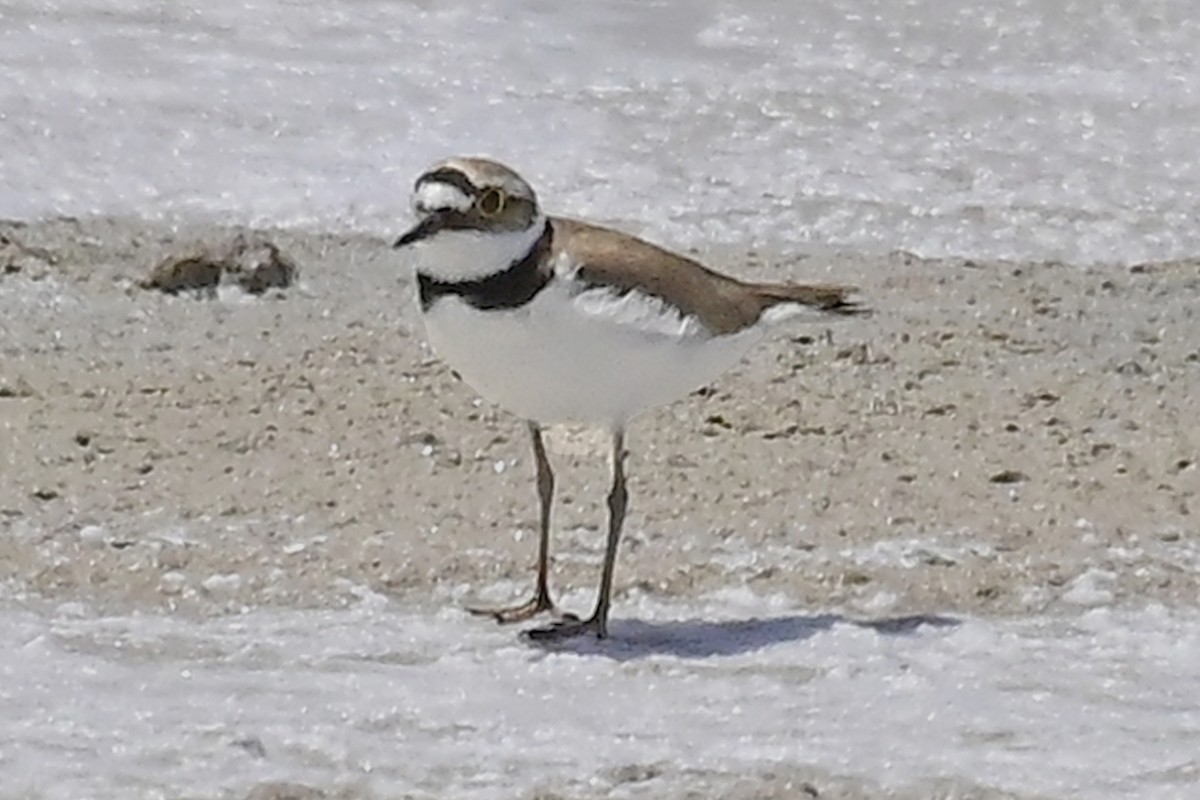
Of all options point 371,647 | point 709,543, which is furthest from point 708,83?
point 371,647

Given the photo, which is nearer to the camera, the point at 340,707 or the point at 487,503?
the point at 340,707

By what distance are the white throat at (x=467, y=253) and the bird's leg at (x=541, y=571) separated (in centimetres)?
47

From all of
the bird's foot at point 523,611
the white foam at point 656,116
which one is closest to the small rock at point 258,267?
the white foam at point 656,116

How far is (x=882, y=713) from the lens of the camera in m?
4.41

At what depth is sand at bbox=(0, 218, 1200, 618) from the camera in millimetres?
5047

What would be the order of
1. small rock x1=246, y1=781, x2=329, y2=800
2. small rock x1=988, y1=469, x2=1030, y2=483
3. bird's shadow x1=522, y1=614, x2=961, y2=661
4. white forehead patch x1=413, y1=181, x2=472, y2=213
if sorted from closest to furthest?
small rock x1=246, y1=781, x2=329, y2=800, white forehead patch x1=413, y1=181, x2=472, y2=213, bird's shadow x1=522, y1=614, x2=961, y2=661, small rock x1=988, y1=469, x2=1030, y2=483

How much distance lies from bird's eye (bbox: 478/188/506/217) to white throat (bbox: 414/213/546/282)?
0.03 metres

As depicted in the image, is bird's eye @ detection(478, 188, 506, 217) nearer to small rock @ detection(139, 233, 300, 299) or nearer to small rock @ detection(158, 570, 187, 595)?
small rock @ detection(158, 570, 187, 595)

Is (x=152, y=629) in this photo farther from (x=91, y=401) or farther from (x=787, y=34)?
(x=787, y=34)

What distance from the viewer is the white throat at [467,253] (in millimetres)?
4430

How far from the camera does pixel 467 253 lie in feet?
14.5

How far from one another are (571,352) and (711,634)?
0.61 metres

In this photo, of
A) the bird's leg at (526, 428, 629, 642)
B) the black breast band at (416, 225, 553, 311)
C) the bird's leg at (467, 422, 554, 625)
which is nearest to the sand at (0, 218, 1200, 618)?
the bird's leg at (467, 422, 554, 625)

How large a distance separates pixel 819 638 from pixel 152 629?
1.15 metres
